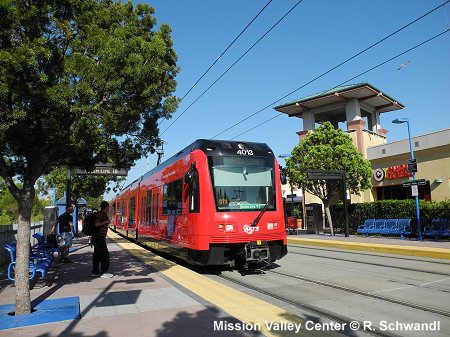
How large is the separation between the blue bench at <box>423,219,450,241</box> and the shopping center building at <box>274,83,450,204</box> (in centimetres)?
435

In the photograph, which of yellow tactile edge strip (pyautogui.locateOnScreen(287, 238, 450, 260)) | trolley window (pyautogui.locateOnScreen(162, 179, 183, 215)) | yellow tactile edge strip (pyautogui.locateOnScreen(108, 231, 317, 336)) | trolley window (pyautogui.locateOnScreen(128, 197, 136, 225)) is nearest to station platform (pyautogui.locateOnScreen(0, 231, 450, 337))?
yellow tactile edge strip (pyautogui.locateOnScreen(108, 231, 317, 336))

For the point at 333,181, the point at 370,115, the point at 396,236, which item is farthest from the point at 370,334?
the point at 370,115

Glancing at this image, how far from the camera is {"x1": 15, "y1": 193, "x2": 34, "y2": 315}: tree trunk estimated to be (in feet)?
19.6

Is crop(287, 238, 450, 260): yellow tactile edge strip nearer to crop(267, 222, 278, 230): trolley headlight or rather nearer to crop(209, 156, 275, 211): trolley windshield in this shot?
crop(267, 222, 278, 230): trolley headlight

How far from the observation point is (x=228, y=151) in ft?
33.7

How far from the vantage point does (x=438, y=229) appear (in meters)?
18.2

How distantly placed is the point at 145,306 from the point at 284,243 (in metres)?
5.04

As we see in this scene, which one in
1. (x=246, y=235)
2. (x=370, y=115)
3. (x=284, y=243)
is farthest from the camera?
(x=370, y=115)

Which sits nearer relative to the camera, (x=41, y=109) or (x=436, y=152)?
(x=41, y=109)

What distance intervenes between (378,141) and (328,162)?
961 centimetres

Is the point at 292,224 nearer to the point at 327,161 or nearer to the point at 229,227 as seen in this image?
the point at 327,161

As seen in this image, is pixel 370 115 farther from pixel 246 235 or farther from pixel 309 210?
pixel 246 235

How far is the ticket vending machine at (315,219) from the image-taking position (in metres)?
26.6

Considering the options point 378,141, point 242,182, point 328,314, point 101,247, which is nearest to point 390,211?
point 378,141
